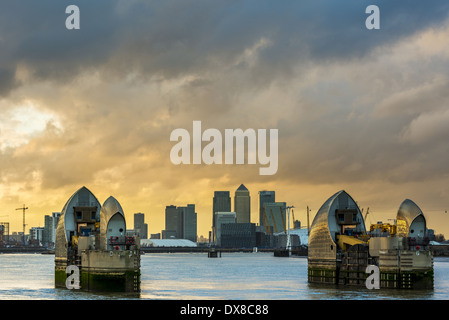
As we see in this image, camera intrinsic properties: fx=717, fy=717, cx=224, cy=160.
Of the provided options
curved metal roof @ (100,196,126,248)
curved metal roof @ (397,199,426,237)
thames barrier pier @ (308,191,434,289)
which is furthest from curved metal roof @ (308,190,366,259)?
curved metal roof @ (100,196,126,248)

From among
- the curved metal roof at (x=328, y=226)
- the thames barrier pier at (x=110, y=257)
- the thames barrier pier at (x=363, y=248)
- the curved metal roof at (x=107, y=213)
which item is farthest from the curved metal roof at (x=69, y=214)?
the thames barrier pier at (x=363, y=248)

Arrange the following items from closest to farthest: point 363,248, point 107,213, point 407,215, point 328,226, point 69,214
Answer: point 107,213 → point 363,248 → point 407,215 → point 328,226 → point 69,214

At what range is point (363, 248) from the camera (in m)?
92.1

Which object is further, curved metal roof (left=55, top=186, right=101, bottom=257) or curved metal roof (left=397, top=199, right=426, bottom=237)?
curved metal roof (left=55, top=186, right=101, bottom=257)

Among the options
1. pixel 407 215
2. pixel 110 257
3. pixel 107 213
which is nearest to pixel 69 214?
pixel 107 213

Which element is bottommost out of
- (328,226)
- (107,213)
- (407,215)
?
(328,226)

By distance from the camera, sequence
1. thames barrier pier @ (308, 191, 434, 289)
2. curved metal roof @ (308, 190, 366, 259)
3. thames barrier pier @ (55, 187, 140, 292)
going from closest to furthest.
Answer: thames barrier pier @ (55, 187, 140, 292) → thames barrier pier @ (308, 191, 434, 289) → curved metal roof @ (308, 190, 366, 259)

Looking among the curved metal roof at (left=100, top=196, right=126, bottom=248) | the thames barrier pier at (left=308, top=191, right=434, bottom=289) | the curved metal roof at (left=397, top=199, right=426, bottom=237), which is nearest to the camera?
the curved metal roof at (left=100, top=196, right=126, bottom=248)

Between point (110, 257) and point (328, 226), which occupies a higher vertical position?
point (328, 226)

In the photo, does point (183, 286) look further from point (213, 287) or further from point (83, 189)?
point (83, 189)

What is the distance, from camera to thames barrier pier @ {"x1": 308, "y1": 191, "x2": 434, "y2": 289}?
8700cm

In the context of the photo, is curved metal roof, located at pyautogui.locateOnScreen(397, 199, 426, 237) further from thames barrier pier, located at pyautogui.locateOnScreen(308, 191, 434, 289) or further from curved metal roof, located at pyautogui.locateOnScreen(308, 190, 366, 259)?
curved metal roof, located at pyautogui.locateOnScreen(308, 190, 366, 259)

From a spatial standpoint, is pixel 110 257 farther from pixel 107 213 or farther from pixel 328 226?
pixel 328 226

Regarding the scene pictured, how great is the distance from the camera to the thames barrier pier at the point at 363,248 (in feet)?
285
